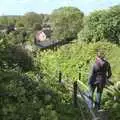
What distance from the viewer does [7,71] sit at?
15227 millimetres

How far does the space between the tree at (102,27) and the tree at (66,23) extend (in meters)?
33.6

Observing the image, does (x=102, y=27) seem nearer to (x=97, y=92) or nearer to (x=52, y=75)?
(x=52, y=75)

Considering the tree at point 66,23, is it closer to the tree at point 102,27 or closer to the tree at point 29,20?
the tree at point 29,20

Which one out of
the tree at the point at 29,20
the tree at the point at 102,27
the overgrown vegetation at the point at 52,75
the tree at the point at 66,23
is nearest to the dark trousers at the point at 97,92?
the overgrown vegetation at the point at 52,75

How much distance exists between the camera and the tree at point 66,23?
81062 millimetres

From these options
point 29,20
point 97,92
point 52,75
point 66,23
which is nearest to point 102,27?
point 52,75

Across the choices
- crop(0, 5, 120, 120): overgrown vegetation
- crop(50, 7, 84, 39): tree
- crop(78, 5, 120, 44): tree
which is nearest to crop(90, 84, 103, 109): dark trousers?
crop(0, 5, 120, 120): overgrown vegetation

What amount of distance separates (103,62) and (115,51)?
19570 mm

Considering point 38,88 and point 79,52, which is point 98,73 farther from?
point 79,52

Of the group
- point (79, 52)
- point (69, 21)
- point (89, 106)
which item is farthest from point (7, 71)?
point (69, 21)

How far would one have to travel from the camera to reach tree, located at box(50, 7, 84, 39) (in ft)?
266

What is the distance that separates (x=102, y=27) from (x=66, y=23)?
37.0 m

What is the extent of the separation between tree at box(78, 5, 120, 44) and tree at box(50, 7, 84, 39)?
Answer: 110 feet

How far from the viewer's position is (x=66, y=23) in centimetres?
8194
